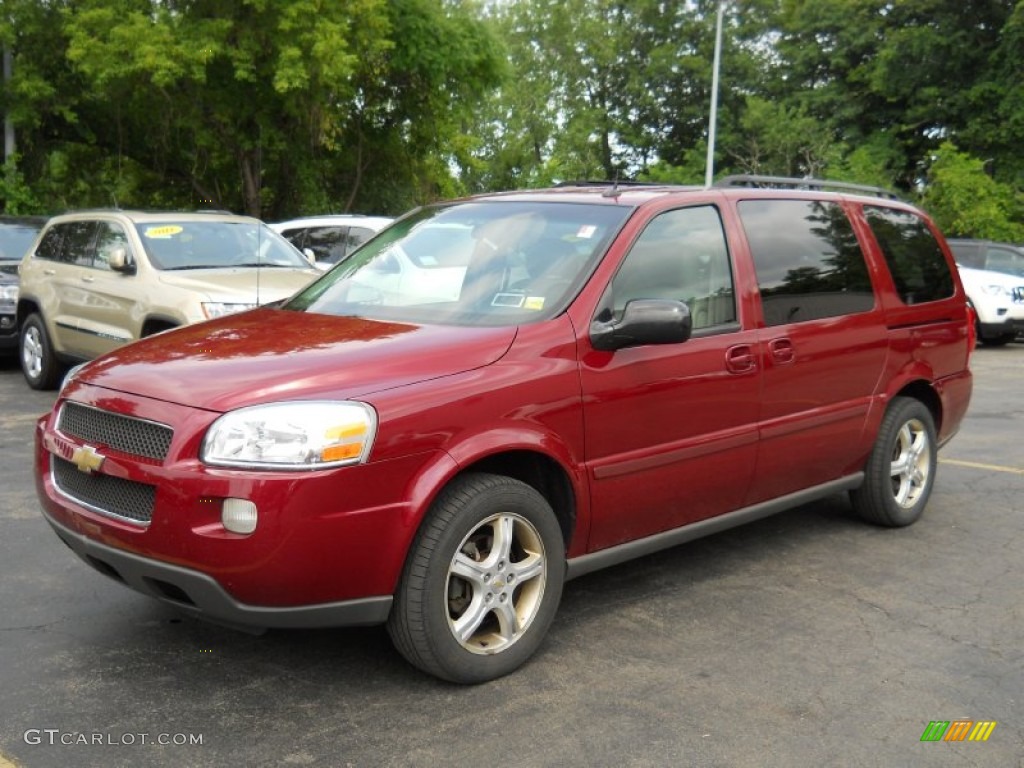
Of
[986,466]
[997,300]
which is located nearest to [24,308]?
[986,466]

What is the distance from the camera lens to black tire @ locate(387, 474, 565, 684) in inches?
142

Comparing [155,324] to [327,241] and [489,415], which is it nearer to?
[327,241]

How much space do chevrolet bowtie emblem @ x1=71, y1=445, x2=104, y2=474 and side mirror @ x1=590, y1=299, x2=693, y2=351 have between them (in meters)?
1.77

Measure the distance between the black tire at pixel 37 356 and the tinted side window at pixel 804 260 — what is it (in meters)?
7.24

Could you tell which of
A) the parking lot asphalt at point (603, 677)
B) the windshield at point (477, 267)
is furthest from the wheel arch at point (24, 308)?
the windshield at point (477, 267)

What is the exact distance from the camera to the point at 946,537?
5.86 m

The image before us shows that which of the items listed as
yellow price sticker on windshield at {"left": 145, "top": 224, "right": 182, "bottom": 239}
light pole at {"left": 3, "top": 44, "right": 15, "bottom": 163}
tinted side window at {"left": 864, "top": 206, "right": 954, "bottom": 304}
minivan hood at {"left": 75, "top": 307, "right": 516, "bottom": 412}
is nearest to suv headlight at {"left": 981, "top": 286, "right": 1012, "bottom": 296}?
tinted side window at {"left": 864, "top": 206, "right": 954, "bottom": 304}

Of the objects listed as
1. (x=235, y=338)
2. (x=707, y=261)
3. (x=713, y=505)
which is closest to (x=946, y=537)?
(x=713, y=505)

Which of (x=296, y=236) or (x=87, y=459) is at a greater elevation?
(x=296, y=236)

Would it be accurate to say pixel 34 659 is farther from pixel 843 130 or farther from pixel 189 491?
pixel 843 130

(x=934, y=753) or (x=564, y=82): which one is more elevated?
(x=564, y=82)

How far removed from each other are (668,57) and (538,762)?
155ft

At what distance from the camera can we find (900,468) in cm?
594

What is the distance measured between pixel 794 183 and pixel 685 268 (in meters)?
1.43
